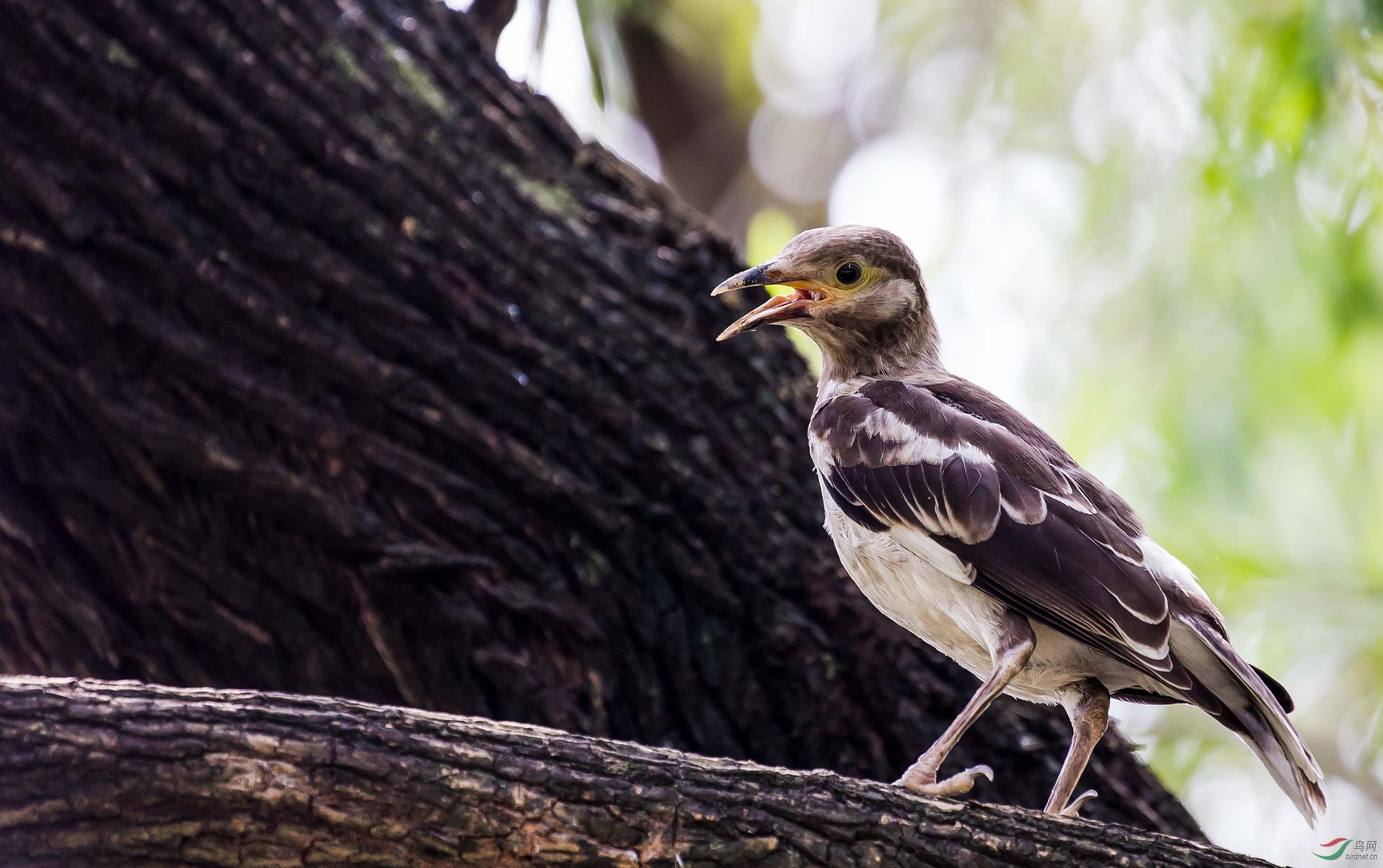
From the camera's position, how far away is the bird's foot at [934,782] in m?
2.24

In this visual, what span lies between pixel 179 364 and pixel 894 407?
1.64 meters

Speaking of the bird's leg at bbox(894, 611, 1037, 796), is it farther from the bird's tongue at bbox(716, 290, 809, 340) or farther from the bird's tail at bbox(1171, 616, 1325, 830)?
the bird's tongue at bbox(716, 290, 809, 340)

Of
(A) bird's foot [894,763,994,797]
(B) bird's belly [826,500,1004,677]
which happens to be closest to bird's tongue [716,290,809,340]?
(B) bird's belly [826,500,1004,677]

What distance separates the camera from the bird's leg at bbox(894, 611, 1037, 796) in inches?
89.7

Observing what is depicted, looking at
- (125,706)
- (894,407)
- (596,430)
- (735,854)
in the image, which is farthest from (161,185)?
(735,854)

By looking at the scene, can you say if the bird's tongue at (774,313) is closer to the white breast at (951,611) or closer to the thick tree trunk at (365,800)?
the white breast at (951,611)

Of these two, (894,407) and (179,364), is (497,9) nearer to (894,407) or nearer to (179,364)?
(179,364)

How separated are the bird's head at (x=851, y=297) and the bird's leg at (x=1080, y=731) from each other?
85 centimetres

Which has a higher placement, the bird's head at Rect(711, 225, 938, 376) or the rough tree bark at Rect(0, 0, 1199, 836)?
the bird's head at Rect(711, 225, 938, 376)

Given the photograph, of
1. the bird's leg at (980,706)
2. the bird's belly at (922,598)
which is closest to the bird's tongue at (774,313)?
the bird's belly at (922,598)

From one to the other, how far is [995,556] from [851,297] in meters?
0.73

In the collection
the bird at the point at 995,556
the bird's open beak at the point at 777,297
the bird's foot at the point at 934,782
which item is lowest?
the bird's foot at the point at 934,782

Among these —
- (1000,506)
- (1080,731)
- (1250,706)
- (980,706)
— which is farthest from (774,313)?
(1250,706)

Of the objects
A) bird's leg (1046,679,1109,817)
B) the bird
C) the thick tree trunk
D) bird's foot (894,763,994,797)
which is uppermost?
the bird
